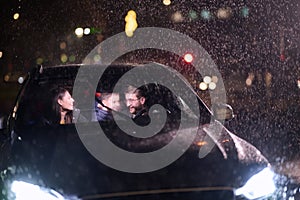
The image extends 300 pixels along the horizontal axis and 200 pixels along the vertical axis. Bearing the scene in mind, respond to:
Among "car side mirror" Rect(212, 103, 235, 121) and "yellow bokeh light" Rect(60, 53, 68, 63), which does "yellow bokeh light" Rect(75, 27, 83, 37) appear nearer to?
"yellow bokeh light" Rect(60, 53, 68, 63)

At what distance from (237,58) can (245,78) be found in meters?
2.35

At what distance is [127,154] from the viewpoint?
4691 millimetres

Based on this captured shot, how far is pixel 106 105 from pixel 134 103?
28 cm

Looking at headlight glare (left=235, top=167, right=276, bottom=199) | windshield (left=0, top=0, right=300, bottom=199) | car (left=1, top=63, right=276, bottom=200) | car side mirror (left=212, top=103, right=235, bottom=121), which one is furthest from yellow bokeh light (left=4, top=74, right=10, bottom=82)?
headlight glare (left=235, top=167, right=276, bottom=199)

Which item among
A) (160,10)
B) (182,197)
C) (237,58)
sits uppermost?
(160,10)

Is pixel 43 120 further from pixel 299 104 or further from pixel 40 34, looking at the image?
pixel 40 34

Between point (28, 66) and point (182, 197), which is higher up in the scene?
point (28, 66)

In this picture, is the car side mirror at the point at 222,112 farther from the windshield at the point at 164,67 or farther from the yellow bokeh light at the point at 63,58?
the yellow bokeh light at the point at 63,58

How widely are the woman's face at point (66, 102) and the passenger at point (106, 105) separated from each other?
0.76 feet

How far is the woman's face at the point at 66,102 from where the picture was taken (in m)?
6.01

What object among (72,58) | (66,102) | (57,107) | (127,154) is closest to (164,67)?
(66,102)

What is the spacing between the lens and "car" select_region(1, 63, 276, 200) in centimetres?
423

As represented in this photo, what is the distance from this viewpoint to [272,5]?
25.2 metres

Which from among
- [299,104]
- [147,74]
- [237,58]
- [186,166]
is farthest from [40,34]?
[186,166]
